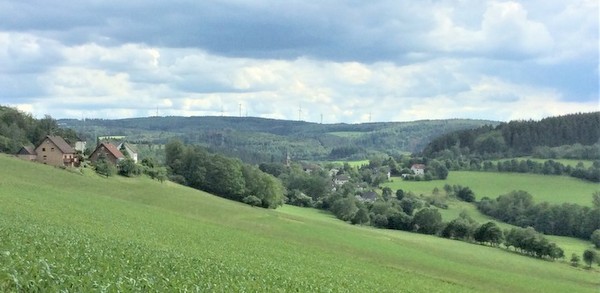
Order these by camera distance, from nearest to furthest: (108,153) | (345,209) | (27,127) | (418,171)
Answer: (108,153) → (27,127) → (345,209) → (418,171)

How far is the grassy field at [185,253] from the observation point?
16.7 meters

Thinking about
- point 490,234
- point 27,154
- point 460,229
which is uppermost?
point 27,154

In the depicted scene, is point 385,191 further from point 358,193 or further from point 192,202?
point 192,202

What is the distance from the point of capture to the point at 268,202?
347ft

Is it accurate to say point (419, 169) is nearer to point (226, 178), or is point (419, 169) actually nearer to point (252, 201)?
point (226, 178)

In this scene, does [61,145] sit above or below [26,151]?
above

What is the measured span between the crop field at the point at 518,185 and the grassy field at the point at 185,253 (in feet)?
230

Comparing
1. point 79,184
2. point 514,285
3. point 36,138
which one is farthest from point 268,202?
point 514,285

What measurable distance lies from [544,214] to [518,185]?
32.3 metres

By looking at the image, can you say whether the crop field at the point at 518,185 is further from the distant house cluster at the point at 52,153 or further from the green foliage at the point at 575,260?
the distant house cluster at the point at 52,153

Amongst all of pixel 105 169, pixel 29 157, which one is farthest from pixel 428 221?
pixel 29 157

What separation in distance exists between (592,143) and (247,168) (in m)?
136

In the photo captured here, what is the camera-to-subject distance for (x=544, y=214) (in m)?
122

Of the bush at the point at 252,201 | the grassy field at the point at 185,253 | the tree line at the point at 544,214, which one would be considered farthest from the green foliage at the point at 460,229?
the bush at the point at 252,201
